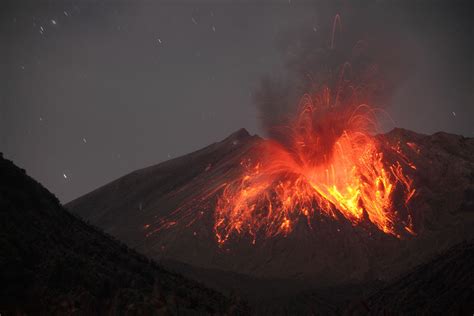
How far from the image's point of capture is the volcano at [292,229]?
9519 centimetres

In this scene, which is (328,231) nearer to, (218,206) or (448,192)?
(218,206)

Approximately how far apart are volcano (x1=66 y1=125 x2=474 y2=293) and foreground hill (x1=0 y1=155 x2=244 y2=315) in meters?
45.9

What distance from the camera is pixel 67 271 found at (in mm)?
28766

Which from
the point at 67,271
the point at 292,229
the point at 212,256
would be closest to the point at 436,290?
the point at 67,271

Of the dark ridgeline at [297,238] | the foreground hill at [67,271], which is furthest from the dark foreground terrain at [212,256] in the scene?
the dark ridgeline at [297,238]

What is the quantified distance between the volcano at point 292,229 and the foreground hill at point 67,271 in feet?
151

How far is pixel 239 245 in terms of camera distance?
4067 inches

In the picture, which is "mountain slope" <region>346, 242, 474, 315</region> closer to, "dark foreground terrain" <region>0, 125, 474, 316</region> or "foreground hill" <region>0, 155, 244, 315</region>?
"dark foreground terrain" <region>0, 125, 474, 316</region>

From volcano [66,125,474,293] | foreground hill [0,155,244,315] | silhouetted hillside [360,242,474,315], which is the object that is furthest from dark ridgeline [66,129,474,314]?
foreground hill [0,155,244,315]

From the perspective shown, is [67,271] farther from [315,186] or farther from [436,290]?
[315,186]

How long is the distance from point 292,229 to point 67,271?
264ft

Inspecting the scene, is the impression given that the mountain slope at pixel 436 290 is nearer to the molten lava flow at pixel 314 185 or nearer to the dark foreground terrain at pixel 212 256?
the dark foreground terrain at pixel 212 256

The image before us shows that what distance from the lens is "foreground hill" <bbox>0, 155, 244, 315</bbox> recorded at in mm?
24656

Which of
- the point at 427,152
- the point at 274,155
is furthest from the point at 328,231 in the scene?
the point at 427,152
